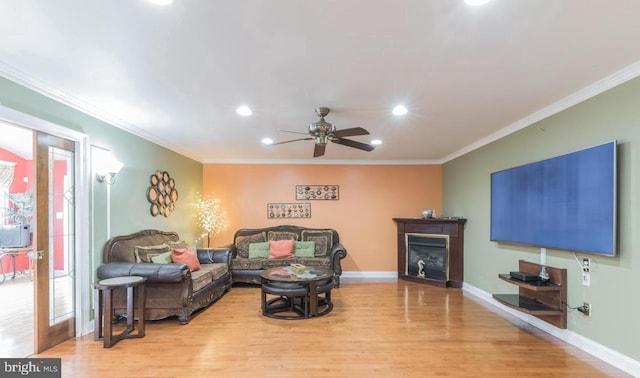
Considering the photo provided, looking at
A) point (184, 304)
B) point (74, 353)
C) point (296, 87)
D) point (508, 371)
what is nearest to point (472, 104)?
point (296, 87)

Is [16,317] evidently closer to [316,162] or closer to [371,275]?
[316,162]

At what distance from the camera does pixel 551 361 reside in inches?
111

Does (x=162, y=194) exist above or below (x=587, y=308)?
above

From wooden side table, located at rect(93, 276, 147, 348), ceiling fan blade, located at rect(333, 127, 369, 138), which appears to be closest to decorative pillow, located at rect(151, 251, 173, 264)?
wooden side table, located at rect(93, 276, 147, 348)

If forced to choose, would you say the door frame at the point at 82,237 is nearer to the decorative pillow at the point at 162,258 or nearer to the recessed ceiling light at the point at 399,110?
the decorative pillow at the point at 162,258

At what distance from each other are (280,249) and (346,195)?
1872 millimetres

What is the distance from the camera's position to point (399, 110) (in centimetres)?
353

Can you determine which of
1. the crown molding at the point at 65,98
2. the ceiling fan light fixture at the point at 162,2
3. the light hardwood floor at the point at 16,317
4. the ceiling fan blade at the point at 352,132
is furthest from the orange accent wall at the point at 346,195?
the ceiling fan light fixture at the point at 162,2

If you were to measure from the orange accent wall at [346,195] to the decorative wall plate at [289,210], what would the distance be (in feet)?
0.29

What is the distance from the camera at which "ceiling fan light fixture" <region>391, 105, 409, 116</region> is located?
3.43m

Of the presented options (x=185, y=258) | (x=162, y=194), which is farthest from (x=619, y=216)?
(x=162, y=194)

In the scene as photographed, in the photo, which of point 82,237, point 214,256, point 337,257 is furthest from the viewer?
point 337,257

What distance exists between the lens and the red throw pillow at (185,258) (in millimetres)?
4398

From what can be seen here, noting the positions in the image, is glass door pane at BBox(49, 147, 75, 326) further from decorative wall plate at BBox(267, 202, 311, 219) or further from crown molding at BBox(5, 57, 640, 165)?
decorative wall plate at BBox(267, 202, 311, 219)
